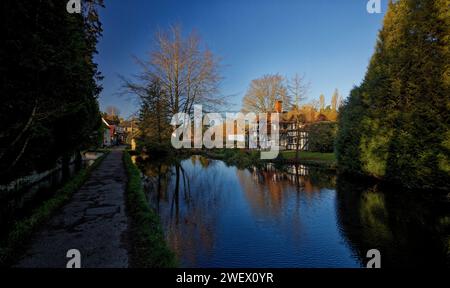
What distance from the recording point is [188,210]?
7887 millimetres

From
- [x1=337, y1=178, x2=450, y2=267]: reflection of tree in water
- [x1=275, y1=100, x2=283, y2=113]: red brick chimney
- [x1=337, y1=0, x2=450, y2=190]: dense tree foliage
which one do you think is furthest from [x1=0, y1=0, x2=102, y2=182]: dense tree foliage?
[x1=275, y1=100, x2=283, y2=113]: red brick chimney

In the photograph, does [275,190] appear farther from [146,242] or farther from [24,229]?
[24,229]

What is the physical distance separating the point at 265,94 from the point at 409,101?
78.4 feet

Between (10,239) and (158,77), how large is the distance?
20.6 metres

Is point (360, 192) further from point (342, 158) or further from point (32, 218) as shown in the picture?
point (32, 218)

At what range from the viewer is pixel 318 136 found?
29.0 metres

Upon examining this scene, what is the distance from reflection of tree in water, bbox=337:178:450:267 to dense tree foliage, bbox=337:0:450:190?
1.77m

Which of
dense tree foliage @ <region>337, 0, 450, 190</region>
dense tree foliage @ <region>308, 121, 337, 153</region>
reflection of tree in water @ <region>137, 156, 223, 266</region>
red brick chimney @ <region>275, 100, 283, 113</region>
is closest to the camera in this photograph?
reflection of tree in water @ <region>137, 156, 223, 266</region>

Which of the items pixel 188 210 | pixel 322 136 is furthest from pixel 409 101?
pixel 322 136

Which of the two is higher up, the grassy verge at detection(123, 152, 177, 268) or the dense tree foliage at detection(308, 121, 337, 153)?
the dense tree foliage at detection(308, 121, 337, 153)

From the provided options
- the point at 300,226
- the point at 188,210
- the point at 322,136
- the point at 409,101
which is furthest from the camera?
the point at 322,136

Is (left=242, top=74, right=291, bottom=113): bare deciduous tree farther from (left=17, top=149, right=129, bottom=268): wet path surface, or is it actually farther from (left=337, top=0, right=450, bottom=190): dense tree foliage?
(left=17, top=149, right=129, bottom=268): wet path surface

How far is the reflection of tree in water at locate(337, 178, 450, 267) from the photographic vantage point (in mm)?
4742
